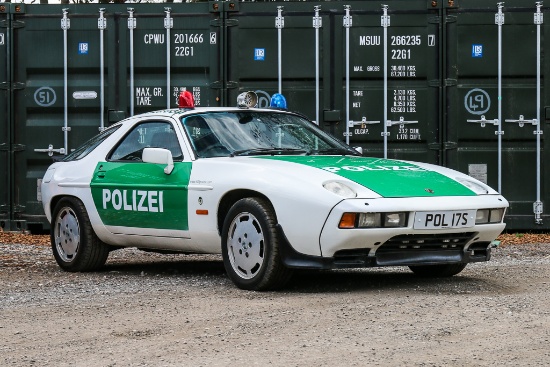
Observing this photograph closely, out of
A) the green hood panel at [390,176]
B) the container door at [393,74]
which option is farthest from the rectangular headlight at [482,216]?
the container door at [393,74]

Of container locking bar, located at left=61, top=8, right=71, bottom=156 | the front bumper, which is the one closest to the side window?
the front bumper

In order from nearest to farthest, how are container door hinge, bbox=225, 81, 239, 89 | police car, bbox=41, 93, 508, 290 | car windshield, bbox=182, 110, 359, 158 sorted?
police car, bbox=41, 93, 508, 290, car windshield, bbox=182, 110, 359, 158, container door hinge, bbox=225, 81, 239, 89

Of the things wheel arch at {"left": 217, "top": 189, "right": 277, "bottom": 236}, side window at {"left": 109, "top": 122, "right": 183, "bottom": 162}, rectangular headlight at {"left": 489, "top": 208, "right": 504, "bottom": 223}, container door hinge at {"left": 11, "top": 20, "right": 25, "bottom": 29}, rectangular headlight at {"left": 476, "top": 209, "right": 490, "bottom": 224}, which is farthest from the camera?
container door hinge at {"left": 11, "top": 20, "right": 25, "bottom": 29}

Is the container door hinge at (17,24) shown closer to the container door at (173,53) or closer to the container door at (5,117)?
the container door at (5,117)

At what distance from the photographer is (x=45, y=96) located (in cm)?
1469

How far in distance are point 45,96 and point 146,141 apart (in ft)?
17.9

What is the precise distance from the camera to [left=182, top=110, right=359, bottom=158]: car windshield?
8.99 meters

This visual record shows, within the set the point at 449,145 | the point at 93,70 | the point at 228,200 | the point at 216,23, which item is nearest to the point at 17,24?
the point at 93,70

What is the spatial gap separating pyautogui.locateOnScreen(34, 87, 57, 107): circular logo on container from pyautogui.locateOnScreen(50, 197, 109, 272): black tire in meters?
4.73

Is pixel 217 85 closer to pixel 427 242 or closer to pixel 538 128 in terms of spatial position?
pixel 538 128

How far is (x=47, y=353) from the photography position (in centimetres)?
591

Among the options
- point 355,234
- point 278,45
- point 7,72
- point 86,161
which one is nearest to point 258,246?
point 355,234

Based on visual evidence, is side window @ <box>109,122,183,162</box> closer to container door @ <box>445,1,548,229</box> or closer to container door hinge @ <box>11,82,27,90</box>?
container door hinge @ <box>11,82,27,90</box>

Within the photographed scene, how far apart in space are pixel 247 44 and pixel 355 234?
6.91m
